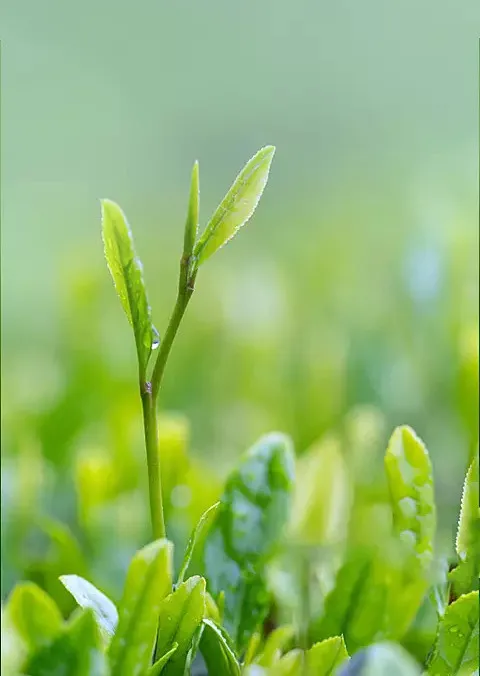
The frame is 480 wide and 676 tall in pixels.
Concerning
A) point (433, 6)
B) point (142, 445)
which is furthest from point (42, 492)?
point (433, 6)

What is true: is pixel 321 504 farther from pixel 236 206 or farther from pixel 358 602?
pixel 236 206

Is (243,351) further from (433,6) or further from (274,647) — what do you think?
(433,6)

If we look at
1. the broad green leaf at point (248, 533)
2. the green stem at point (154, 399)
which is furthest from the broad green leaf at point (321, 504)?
the green stem at point (154, 399)

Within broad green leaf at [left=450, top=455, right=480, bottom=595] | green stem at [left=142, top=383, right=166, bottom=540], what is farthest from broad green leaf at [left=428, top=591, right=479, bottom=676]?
green stem at [left=142, top=383, right=166, bottom=540]

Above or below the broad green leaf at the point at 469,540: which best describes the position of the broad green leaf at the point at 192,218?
above

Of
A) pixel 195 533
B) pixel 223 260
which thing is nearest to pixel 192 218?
pixel 195 533

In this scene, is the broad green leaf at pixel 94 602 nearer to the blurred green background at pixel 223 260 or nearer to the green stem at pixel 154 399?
the green stem at pixel 154 399

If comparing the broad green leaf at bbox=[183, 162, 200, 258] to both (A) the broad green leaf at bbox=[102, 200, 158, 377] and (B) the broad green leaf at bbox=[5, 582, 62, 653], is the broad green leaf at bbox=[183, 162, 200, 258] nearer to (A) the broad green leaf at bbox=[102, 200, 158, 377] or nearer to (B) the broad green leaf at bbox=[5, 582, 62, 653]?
(A) the broad green leaf at bbox=[102, 200, 158, 377]
